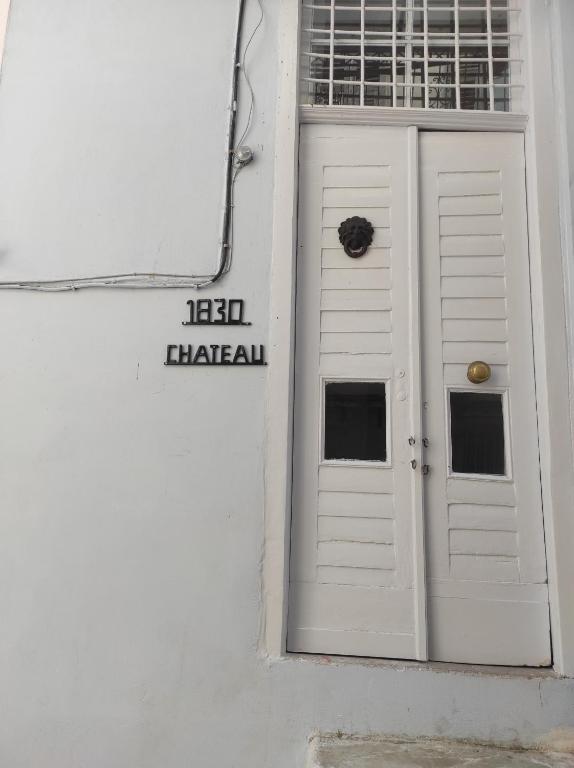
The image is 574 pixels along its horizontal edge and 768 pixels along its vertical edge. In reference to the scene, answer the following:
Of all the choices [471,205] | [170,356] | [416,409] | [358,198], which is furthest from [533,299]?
[170,356]

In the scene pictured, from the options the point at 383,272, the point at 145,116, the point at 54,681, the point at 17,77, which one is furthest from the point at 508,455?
the point at 17,77

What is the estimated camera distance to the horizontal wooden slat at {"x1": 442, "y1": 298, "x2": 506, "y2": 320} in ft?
9.62

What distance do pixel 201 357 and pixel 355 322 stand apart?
2.92ft

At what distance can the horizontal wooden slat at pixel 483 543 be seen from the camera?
270 centimetres

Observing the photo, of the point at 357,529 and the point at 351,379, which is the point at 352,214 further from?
the point at 357,529

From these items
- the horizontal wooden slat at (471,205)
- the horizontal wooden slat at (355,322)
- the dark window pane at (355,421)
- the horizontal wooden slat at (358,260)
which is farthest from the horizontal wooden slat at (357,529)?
the horizontal wooden slat at (471,205)

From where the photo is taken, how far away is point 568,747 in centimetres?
240

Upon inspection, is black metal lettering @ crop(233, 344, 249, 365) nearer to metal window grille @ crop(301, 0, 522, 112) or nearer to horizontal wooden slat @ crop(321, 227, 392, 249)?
horizontal wooden slat @ crop(321, 227, 392, 249)

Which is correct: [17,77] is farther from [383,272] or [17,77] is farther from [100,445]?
[383,272]

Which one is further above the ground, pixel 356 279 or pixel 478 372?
pixel 356 279

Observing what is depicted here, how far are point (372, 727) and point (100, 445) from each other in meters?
1.96

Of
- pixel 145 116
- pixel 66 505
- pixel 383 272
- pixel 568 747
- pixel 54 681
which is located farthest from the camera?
pixel 145 116

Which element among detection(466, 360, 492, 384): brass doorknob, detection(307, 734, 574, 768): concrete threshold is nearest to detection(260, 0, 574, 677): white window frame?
detection(466, 360, 492, 384): brass doorknob

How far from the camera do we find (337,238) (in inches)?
120
